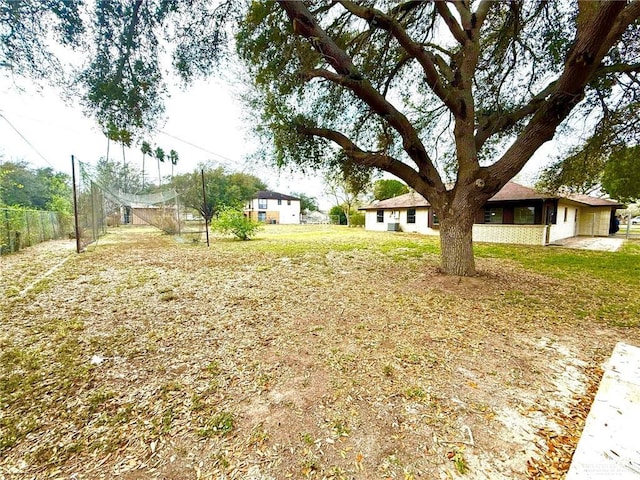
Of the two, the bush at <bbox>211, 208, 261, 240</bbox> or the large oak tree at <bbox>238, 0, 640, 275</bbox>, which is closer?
the large oak tree at <bbox>238, 0, 640, 275</bbox>

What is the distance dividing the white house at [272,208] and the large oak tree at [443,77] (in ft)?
109

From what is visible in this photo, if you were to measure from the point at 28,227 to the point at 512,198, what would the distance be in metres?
19.2

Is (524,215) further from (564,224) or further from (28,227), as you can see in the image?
(28,227)

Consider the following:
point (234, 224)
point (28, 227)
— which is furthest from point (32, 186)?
point (234, 224)

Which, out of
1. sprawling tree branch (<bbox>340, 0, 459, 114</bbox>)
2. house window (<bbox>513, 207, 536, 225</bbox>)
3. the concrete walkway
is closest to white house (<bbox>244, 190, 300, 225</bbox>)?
house window (<bbox>513, 207, 536, 225</bbox>)

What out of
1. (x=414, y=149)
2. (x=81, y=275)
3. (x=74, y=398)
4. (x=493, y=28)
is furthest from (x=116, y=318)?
(x=493, y=28)

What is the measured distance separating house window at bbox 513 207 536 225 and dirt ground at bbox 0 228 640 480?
30.6ft

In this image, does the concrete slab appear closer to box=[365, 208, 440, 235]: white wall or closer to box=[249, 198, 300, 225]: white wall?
box=[365, 208, 440, 235]: white wall

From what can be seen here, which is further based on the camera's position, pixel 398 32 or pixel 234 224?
pixel 234 224

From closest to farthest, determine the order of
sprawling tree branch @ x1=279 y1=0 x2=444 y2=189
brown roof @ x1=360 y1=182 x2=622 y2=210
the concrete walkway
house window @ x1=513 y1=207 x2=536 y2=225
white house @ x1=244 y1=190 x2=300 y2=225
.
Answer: sprawling tree branch @ x1=279 y1=0 x2=444 y2=189, the concrete walkway, brown roof @ x1=360 y1=182 x2=622 y2=210, house window @ x1=513 y1=207 x2=536 y2=225, white house @ x1=244 y1=190 x2=300 y2=225

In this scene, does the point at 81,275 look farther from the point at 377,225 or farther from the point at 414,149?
the point at 377,225

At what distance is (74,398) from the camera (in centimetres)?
202

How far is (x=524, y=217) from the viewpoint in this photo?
12523 millimetres

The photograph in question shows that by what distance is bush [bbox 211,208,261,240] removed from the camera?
13273mm
